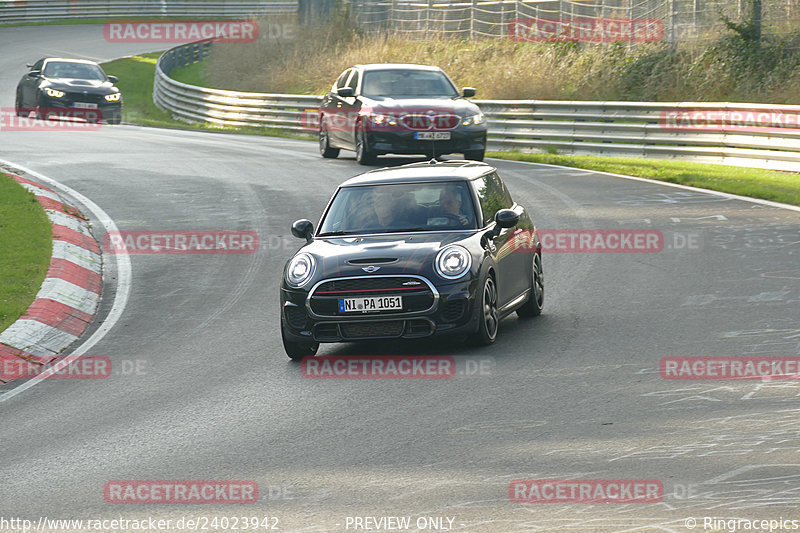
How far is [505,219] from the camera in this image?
33.9 ft

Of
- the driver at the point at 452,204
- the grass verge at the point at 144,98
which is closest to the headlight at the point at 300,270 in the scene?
the driver at the point at 452,204

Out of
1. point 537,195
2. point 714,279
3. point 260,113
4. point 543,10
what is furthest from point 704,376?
point 543,10

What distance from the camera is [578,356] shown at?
373 inches

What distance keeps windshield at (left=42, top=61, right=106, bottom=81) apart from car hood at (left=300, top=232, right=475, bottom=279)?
81.2 feet

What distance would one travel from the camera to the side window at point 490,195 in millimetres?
10781

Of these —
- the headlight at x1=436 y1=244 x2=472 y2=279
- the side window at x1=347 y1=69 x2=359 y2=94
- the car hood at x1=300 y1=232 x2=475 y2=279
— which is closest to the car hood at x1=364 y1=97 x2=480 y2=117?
A: the side window at x1=347 y1=69 x2=359 y2=94

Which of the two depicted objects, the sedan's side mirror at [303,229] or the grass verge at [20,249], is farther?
the grass verge at [20,249]

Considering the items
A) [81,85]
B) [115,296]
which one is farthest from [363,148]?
[81,85]

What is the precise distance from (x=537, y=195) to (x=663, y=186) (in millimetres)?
2403

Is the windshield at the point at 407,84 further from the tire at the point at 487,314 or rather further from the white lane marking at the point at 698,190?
the tire at the point at 487,314

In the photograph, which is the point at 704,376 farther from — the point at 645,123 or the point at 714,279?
the point at 645,123

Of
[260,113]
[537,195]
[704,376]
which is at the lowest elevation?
[260,113]

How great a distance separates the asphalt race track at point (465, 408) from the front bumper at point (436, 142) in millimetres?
5364

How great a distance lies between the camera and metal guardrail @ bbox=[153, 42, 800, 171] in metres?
21.4
